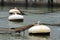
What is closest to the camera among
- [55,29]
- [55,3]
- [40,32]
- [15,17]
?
[40,32]

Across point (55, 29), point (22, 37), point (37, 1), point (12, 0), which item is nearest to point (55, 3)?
point (37, 1)

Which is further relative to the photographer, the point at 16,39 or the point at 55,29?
the point at 55,29

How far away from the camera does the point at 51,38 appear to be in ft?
68.6

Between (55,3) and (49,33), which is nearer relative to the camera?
(49,33)

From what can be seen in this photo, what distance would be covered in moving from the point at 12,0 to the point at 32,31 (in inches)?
1889

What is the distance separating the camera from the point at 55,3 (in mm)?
61594

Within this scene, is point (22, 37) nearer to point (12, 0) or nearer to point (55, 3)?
point (55, 3)

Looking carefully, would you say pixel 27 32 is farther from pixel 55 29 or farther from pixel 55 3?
pixel 55 3

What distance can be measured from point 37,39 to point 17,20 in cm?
1086

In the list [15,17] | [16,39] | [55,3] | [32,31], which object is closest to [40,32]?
[32,31]

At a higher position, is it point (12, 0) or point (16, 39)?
point (16, 39)

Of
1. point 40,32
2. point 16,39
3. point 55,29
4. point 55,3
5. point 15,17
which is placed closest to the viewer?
point 16,39

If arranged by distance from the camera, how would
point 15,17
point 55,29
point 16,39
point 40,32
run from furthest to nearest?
1. point 15,17
2. point 55,29
3. point 40,32
4. point 16,39

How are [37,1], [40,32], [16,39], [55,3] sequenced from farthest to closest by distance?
[37,1] → [55,3] → [40,32] → [16,39]
